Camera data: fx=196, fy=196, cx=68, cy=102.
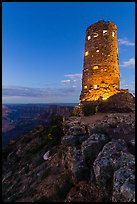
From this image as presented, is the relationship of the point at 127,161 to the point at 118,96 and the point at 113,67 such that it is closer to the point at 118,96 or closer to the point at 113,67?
the point at 118,96

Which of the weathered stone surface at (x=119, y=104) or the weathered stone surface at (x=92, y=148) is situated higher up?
the weathered stone surface at (x=119, y=104)

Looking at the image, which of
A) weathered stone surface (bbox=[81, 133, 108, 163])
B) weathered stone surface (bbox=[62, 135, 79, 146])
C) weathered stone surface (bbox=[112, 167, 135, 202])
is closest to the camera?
weathered stone surface (bbox=[112, 167, 135, 202])

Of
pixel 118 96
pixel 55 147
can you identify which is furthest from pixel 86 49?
pixel 55 147

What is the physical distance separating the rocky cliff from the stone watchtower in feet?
38.7

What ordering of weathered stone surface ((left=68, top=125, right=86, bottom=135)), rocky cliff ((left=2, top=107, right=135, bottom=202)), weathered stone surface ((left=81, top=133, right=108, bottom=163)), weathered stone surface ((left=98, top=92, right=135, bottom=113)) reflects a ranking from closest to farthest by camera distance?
rocky cliff ((left=2, top=107, right=135, bottom=202)) < weathered stone surface ((left=81, top=133, right=108, bottom=163)) < weathered stone surface ((left=68, top=125, right=86, bottom=135)) < weathered stone surface ((left=98, top=92, right=135, bottom=113))

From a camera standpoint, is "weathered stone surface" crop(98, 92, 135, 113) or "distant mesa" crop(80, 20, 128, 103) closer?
"weathered stone surface" crop(98, 92, 135, 113)

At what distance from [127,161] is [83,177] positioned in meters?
4.56

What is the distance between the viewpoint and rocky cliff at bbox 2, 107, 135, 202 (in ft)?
48.5

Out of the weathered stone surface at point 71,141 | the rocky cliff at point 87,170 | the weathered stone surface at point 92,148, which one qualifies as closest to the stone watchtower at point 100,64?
the rocky cliff at point 87,170

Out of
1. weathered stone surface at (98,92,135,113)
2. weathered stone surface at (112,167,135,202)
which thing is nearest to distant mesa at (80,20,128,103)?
weathered stone surface at (98,92,135,113)

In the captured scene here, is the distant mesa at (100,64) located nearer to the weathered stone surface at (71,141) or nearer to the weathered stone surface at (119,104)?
the weathered stone surface at (119,104)

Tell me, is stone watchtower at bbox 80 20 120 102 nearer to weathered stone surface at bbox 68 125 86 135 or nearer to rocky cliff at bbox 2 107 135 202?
rocky cliff at bbox 2 107 135 202

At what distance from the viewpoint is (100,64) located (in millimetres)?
36812

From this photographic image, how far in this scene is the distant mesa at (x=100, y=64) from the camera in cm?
3656
